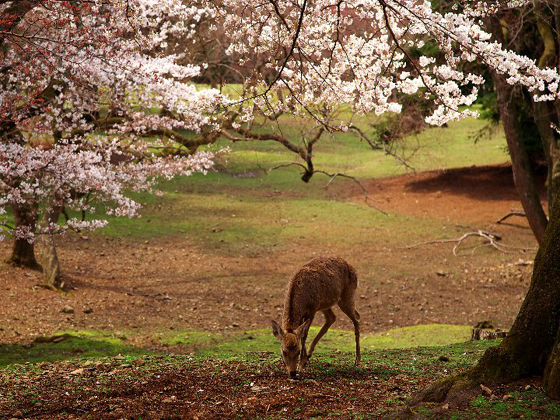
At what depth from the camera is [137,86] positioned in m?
14.9

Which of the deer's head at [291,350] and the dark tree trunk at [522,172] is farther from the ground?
the dark tree trunk at [522,172]

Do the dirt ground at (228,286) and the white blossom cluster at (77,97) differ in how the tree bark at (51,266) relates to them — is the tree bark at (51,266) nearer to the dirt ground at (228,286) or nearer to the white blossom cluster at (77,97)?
the dirt ground at (228,286)

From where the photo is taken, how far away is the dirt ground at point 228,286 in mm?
14195

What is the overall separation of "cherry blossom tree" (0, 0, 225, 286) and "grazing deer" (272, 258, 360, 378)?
9.51 ft

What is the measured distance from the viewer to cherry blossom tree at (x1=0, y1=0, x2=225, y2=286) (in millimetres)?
11500

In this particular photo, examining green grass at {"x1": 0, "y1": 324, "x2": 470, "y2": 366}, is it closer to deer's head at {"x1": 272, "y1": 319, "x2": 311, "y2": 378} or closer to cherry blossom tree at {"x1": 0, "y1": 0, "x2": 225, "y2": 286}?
cherry blossom tree at {"x1": 0, "y1": 0, "x2": 225, "y2": 286}

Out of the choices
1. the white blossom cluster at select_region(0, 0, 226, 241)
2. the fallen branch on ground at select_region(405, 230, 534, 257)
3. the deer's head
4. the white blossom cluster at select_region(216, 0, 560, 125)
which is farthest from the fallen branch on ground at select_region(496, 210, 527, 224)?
the deer's head

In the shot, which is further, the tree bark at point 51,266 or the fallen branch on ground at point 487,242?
the fallen branch on ground at point 487,242

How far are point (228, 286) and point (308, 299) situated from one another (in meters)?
8.78

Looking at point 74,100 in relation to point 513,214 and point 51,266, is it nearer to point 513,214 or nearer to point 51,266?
point 51,266

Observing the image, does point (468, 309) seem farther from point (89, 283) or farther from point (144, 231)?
point (144, 231)

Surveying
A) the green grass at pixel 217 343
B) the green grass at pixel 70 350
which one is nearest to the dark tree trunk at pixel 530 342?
the green grass at pixel 217 343

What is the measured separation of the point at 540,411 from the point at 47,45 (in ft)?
32.2

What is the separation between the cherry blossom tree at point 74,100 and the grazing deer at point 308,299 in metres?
2.90
